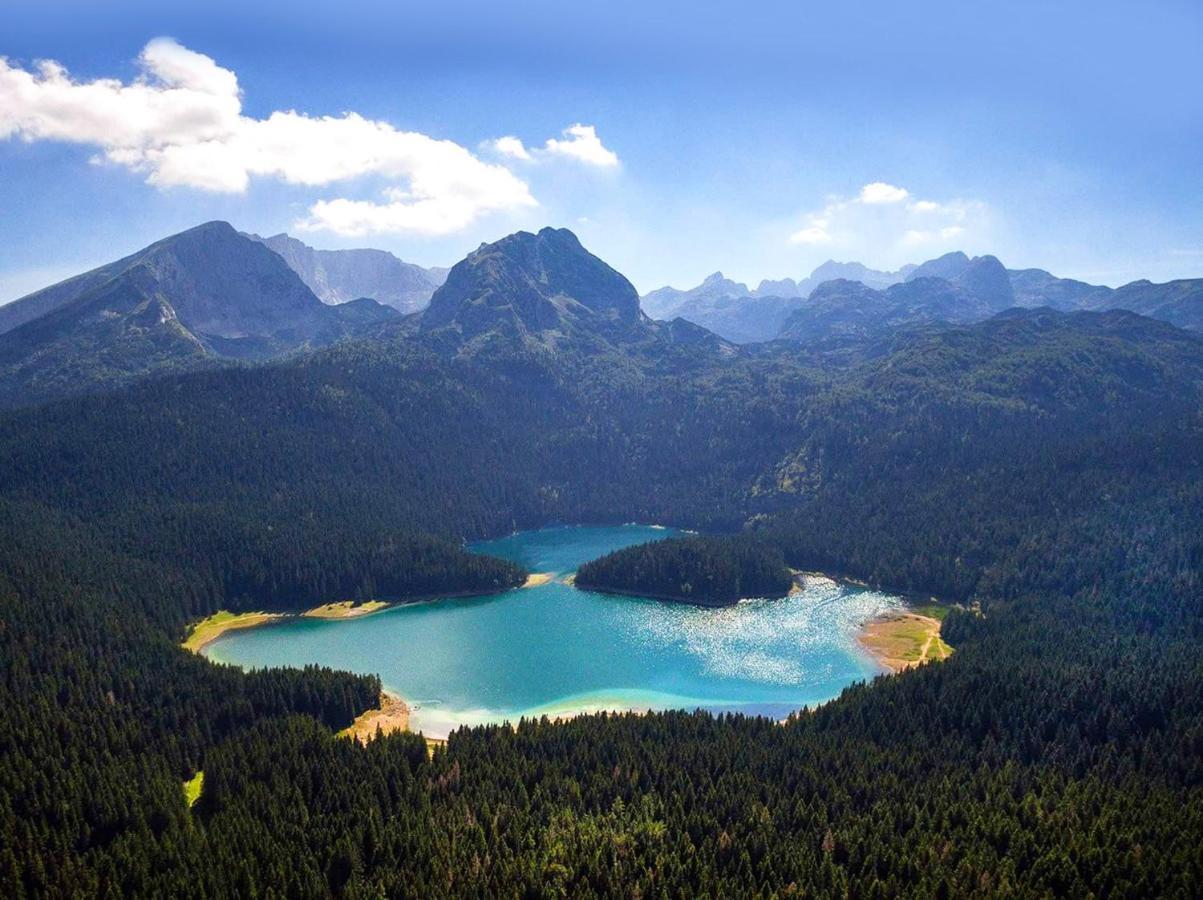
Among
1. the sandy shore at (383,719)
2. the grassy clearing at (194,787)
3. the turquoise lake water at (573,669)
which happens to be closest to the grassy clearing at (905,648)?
the turquoise lake water at (573,669)

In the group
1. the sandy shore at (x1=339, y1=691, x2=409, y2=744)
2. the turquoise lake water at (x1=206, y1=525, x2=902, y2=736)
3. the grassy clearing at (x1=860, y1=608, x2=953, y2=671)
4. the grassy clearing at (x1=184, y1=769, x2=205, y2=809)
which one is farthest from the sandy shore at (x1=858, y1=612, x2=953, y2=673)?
the grassy clearing at (x1=184, y1=769, x2=205, y2=809)

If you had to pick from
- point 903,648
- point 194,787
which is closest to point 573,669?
point 903,648

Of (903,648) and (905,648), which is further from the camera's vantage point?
(903,648)

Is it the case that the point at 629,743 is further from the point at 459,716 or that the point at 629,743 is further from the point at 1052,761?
the point at 1052,761

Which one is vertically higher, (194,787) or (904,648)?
(194,787)

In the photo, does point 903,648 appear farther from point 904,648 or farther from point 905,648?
point 905,648

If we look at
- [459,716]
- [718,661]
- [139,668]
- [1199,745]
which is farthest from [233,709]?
[1199,745]

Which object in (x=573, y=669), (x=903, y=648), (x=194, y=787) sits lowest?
(x=903, y=648)

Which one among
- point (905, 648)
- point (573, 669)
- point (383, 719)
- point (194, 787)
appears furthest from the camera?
point (905, 648)
